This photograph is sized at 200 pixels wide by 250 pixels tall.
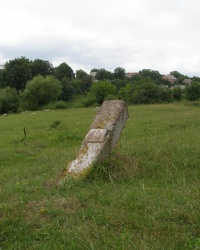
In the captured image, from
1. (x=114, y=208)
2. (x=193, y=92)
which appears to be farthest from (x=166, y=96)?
(x=114, y=208)

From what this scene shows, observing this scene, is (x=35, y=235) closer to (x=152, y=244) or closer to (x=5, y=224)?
(x=5, y=224)

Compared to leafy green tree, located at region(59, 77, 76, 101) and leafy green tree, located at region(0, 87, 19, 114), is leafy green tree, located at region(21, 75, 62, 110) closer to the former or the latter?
leafy green tree, located at region(0, 87, 19, 114)

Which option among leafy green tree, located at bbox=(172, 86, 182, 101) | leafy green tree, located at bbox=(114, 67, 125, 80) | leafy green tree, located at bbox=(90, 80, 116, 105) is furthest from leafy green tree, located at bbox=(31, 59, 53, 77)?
leafy green tree, located at bbox=(114, 67, 125, 80)

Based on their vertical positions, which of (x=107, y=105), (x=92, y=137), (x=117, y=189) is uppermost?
(x=107, y=105)

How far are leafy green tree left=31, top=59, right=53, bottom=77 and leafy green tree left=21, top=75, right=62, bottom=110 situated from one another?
18609 mm

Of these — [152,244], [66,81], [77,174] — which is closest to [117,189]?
[77,174]

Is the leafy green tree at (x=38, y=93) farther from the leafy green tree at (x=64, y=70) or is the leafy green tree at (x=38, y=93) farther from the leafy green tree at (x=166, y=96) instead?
the leafy green tree at (x=64, y=70)

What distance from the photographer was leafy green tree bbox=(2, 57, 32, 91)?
7088 cm

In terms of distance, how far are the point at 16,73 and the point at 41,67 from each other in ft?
32.0

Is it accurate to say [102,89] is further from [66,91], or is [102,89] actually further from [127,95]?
[66,91]

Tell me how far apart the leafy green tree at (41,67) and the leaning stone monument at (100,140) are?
7287 centimetres

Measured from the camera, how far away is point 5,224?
3803 millimetres

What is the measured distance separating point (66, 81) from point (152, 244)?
74.8 m

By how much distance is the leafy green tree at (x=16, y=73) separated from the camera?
233 feet
